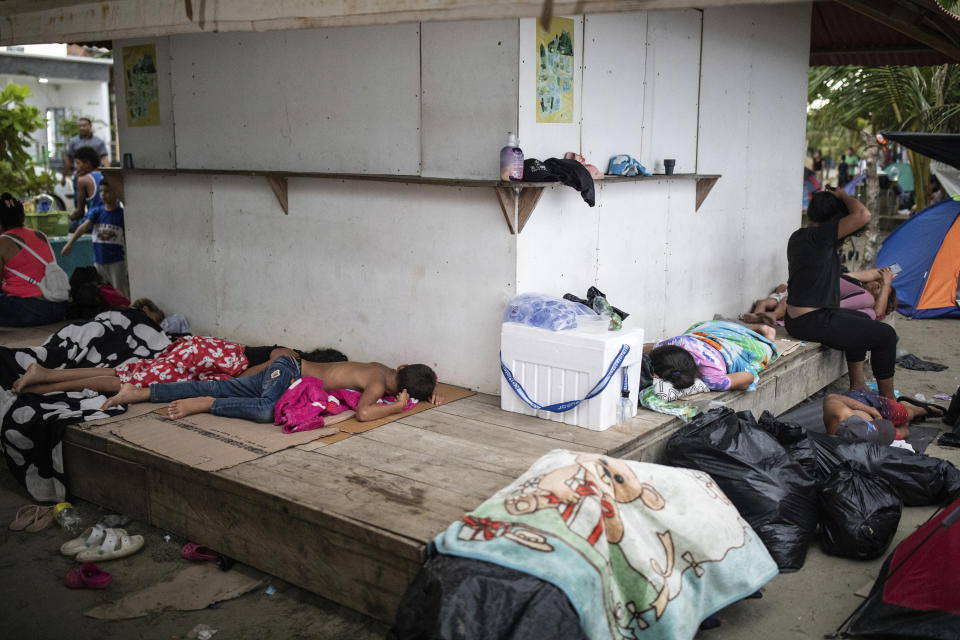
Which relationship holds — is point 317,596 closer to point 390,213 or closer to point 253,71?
point 390,213

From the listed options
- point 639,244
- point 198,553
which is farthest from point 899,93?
point 198,553

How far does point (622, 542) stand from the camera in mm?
3145

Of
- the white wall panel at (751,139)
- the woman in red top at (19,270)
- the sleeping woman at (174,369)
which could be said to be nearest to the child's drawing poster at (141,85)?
the woman in red top at (19,270)

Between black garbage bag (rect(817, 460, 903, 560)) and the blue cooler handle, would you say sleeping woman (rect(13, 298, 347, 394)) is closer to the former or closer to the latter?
the blue cooler handle

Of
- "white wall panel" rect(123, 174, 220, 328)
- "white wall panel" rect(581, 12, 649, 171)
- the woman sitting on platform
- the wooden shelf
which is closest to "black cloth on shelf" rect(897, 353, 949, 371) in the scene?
the woman sitting on platform

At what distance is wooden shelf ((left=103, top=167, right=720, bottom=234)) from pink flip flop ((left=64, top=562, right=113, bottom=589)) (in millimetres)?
2811

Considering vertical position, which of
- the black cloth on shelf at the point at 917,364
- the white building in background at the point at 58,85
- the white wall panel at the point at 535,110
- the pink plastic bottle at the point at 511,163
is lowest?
the black cloth on shelf at the point at 917,364

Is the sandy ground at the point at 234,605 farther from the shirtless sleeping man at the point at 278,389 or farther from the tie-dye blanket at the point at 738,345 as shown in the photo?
the tie-dye blanket at the point at 738,345

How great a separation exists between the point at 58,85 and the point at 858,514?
25379 mm

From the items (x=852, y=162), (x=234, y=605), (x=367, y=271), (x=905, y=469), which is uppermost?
(x=852, y=162)

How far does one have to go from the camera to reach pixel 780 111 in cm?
799

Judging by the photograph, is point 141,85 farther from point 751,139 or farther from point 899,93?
point 899,93

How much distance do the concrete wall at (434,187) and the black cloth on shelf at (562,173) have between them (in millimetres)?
→ 228

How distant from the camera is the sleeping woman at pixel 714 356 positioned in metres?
5.18
